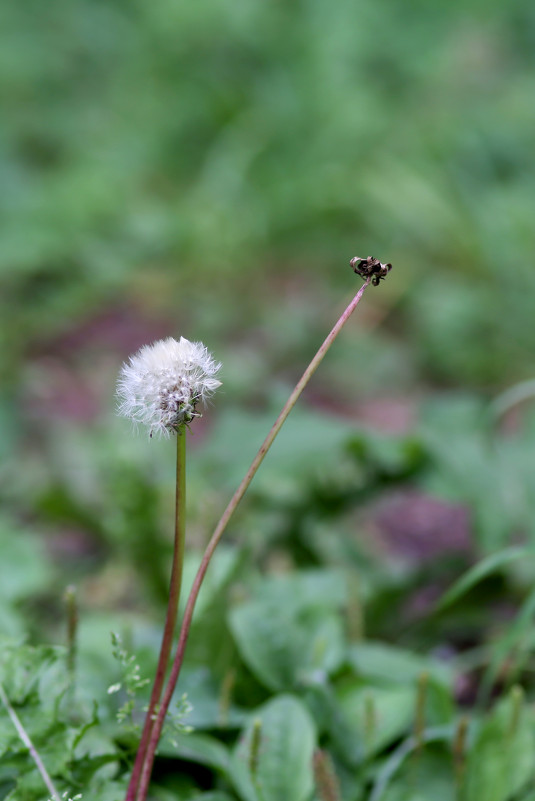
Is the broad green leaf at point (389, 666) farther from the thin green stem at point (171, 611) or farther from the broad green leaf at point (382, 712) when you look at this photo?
the thin green stem at point (171, 611)

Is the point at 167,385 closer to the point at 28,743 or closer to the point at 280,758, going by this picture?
the point at 28,743

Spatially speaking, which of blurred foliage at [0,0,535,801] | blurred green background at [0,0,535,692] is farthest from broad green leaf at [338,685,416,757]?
blurred green background at [0,0,535,692]

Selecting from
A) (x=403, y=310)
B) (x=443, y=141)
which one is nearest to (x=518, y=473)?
(x=403, y=310)

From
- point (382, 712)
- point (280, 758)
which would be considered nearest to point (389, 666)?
point (382, 712)

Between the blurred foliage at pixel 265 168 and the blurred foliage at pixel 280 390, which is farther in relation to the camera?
the blurred foliage at pixel 265 168

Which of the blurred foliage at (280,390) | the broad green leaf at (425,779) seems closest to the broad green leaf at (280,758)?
the blurred foliage at (280,390)

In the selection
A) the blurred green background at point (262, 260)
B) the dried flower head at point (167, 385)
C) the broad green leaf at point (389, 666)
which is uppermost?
the blurred green background at point (262, 260)
